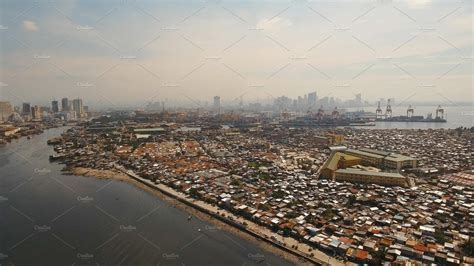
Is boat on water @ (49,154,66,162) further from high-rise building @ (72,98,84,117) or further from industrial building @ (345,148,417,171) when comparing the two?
high-rise building @ (72,98,84,117)

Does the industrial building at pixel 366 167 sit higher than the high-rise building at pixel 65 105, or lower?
lower

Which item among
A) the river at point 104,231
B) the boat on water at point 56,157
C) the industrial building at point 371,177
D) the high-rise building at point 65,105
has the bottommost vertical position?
the river at point 104,231

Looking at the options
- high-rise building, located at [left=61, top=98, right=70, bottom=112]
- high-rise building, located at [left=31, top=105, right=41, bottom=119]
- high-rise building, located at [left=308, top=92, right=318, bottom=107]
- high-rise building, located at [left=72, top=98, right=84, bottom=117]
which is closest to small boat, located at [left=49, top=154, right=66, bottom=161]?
high-rise building, located at [left=31, top=105, right=41, bottom=119]

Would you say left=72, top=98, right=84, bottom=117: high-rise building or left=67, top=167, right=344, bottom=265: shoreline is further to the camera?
left=72, top=98, right=84, bottom=117: high-rise building

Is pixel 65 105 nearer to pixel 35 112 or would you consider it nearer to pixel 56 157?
pixel 35 112

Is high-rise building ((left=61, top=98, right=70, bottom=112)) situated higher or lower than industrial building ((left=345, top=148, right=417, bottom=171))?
higher

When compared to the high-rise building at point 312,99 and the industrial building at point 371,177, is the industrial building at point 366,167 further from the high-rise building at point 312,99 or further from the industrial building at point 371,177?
the high-rise building at point 312,99

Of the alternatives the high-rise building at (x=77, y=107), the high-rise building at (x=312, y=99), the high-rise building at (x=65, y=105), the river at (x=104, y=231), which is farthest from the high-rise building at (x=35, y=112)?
the high-rise building at (x=312, y=99)
